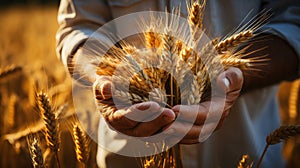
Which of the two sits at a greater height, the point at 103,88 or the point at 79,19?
the point at 79,19

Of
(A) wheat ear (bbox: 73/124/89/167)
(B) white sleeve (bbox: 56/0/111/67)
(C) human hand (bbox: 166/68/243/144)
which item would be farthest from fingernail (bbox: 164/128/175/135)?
(B) white sleeve (bbox: 56/0/111/67)

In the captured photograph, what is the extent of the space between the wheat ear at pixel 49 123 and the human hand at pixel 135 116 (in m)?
0.13

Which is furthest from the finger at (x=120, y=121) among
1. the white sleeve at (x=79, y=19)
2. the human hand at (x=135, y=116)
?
the white sleeve at (x=79, y=19)

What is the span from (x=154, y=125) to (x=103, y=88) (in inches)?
5.3

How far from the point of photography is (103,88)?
3.18 feet

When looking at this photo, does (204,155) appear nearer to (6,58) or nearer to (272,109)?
(272,109)

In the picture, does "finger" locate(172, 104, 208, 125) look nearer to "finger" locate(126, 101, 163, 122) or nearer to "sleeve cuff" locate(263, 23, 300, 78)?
"finger" locate(126, 101, 163, 122)

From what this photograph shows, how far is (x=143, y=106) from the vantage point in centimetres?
90

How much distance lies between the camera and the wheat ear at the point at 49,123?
3.54 feet

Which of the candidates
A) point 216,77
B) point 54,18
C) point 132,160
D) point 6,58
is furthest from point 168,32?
point 54,18

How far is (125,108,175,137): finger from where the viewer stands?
90cm

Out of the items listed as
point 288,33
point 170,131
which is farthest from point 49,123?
point 288,33

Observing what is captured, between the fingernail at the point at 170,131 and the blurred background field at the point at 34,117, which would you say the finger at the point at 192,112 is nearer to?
the fingernail at the point at 170,131

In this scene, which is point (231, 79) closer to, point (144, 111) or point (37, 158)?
point (144, 111)
